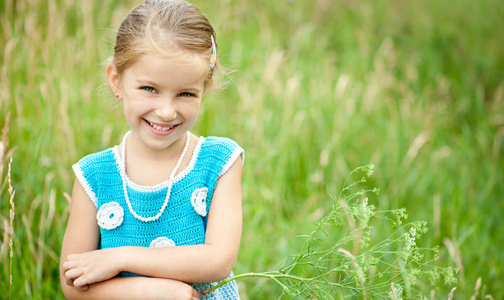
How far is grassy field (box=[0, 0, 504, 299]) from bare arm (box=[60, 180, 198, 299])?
51cm

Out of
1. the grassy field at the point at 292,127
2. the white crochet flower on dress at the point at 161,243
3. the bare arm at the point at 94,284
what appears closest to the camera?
the bare arm at the point at 94,284

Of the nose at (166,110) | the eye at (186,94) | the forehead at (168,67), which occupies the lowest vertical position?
the nose at (166,110)

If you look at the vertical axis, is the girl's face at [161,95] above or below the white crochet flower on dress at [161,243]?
above

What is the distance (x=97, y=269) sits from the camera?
1541 mm

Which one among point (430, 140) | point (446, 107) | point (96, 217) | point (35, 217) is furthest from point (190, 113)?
point (446, 107)

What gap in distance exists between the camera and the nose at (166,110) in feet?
5.08

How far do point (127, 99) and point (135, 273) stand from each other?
1.72 feet

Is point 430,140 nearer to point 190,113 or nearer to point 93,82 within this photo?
point 93,82

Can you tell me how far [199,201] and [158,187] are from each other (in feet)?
0.45

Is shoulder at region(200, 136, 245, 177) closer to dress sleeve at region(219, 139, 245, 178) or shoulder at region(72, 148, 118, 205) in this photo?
dress sleeve at region(219, 139, 245, 178)

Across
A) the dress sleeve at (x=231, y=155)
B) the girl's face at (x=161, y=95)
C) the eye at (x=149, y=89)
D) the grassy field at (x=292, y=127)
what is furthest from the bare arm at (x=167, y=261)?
the grassy field at (x=292, y=127)

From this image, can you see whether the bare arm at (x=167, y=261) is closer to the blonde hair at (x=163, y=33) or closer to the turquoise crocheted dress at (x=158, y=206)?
the turquoise crocheted dress at (x=158, y=206)

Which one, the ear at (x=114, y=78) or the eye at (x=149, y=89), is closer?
the eye at (x=149, y=89)

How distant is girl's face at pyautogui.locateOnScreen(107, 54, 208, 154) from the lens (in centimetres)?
154
